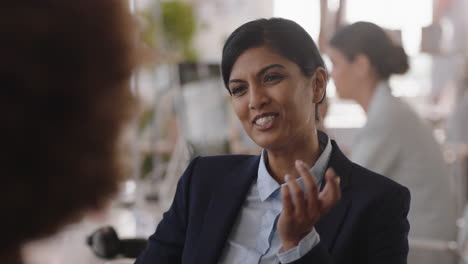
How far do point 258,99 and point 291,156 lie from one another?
0.16 metres

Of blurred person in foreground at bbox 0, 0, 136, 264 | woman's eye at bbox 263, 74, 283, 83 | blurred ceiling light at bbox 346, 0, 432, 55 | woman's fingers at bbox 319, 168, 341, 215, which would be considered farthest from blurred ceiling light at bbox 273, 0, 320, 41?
blurred person in foreground at bbox 0, 0, 136, 264

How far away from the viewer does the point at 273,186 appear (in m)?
1.29

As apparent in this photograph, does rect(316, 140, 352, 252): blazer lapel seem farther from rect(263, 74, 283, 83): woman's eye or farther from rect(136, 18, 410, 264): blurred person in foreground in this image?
rect(263, 74, 283, 83): woman's eye

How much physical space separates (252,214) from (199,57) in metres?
4.81

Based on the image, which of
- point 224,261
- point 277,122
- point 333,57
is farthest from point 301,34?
point 333,57

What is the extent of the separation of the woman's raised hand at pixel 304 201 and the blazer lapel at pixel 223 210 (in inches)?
11.6

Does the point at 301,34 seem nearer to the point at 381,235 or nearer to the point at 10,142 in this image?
the point at 381,235

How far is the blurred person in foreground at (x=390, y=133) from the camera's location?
214 centimetres

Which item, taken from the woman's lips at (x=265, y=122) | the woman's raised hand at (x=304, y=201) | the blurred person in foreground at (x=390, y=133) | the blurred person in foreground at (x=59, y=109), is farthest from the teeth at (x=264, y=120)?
the blurred person in foreground at (x=390, y=133)

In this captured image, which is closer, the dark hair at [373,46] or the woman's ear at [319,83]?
the woman's ear at [319,83]

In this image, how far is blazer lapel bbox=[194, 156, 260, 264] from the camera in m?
1.28

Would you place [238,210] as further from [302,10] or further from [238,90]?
Answer: [302,10]

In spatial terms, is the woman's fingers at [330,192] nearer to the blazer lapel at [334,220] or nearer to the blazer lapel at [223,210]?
the blazer lapel at [334,220]

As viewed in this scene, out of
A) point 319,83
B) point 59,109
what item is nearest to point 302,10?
point 319,83
